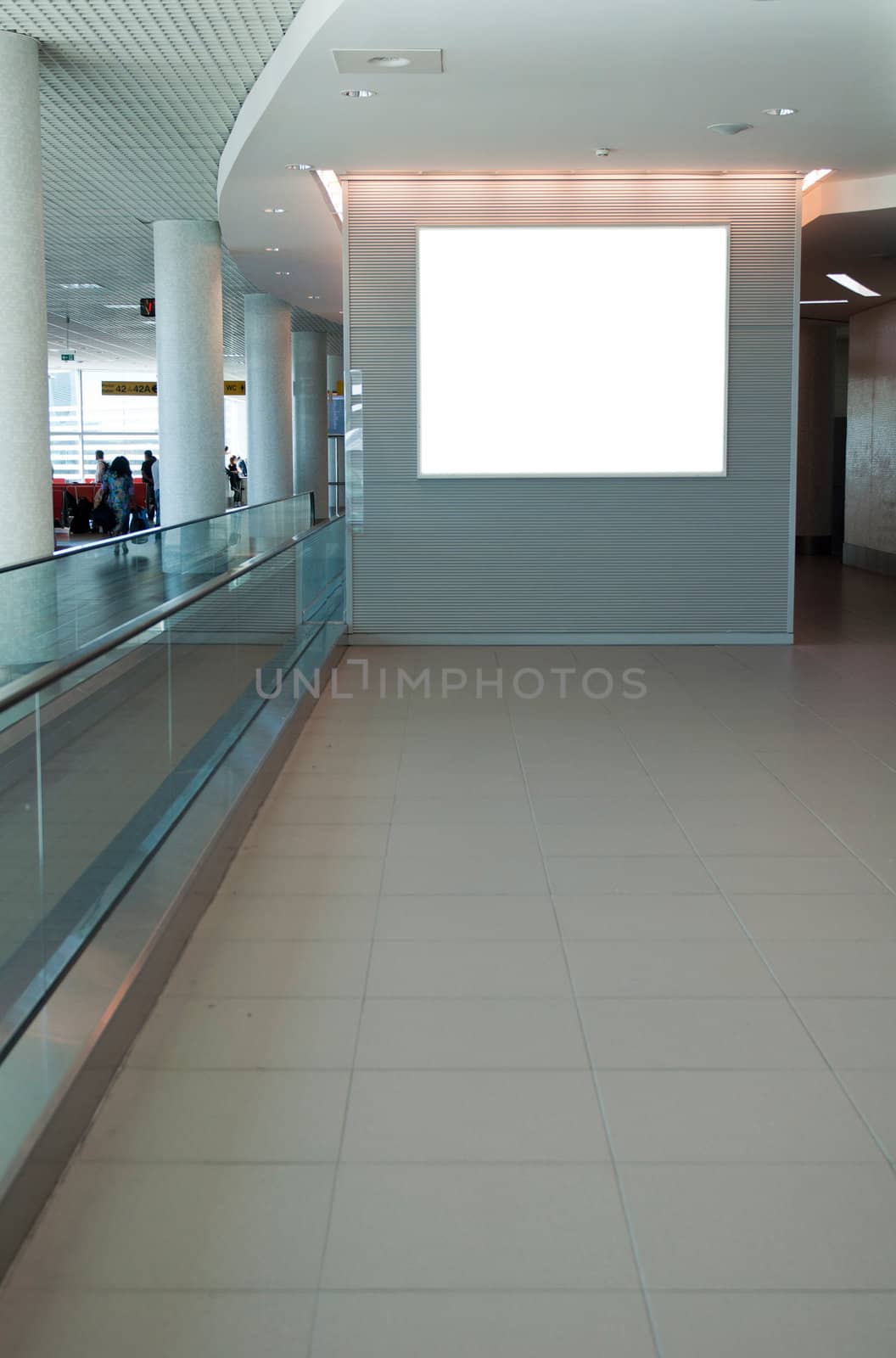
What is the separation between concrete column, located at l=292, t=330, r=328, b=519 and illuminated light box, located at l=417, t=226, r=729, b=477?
1992 centimetres

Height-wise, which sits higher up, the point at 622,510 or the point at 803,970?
the point at 622,510

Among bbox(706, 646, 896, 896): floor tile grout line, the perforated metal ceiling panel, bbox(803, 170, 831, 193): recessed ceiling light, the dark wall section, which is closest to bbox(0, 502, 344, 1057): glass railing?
bbox(706, 646, 896, 896): floor tile grout line

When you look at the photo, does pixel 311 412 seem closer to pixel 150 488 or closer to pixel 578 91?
pixel 150 488

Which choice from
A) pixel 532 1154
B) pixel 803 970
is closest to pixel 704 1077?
pixel 532 1154

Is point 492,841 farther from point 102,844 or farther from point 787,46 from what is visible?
point 787,46

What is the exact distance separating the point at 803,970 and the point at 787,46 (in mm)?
4606

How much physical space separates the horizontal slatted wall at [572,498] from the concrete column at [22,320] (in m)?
2.71

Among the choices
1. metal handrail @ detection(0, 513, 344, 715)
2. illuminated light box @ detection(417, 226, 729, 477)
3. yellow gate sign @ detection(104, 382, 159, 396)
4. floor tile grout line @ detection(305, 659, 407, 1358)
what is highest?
yellow gate sign @ detection(104, 382, 159, 396)

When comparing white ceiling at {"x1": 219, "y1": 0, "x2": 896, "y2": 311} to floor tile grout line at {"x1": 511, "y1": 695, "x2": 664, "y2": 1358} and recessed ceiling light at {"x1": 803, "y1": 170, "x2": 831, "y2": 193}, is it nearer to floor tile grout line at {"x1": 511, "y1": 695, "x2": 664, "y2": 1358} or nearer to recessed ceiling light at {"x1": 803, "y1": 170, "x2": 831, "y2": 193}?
recessed ceiling light at {"x1": 803, "y1": 170, "x2": 831, "y2": 193}

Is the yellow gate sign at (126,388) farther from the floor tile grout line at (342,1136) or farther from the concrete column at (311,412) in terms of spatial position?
the floor tile grout line at (342,1136)

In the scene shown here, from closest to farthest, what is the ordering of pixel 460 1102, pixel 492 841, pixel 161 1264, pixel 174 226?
pixel 161 1264 < pixel 460 1102 < pixel 492 841 < pixel 174 226

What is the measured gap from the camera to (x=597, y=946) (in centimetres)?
409

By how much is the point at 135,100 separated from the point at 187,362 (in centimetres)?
483

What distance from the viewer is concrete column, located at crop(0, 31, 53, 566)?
315 inches
